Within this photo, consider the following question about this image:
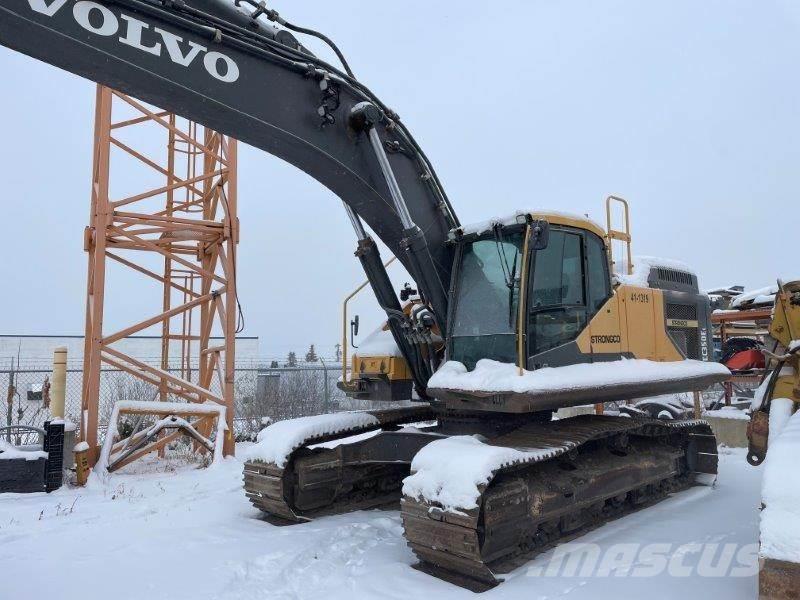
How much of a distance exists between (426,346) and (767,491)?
3.23 meters

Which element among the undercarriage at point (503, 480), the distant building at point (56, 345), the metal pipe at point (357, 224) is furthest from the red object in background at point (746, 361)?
Answer: the distant building at point (56, 345)

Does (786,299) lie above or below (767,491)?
above

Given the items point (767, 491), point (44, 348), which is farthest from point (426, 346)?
point (44, 348)

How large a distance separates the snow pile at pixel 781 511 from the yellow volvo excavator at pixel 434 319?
166cm

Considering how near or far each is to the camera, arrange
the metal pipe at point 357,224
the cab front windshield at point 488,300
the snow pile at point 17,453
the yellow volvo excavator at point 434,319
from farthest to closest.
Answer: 1. the snow pile at point 17,453
2. the metal pipe at point 357,224
3. the cab front windshield at point 488,300
4. the yellow volvo excavator at point 434,319

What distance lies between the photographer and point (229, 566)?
448 cm

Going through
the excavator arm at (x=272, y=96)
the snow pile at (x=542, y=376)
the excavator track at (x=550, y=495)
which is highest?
the excavator arm at (x=272, y=96)

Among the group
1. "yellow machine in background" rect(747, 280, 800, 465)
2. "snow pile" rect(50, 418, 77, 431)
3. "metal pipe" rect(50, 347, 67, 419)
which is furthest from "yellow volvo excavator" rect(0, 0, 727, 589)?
"metal pipe" rect(50, 347, 67, 419)

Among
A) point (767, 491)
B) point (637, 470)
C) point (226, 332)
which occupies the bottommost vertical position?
point (637, 470)

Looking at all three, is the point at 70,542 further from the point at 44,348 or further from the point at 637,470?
the point at 44,348

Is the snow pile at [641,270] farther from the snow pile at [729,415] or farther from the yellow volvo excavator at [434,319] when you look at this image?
the snow pile at [729,415]

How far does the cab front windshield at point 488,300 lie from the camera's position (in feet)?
16.9

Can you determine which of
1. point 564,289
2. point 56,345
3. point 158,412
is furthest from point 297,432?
point 56,345

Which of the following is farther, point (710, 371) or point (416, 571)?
point (710, 371)
